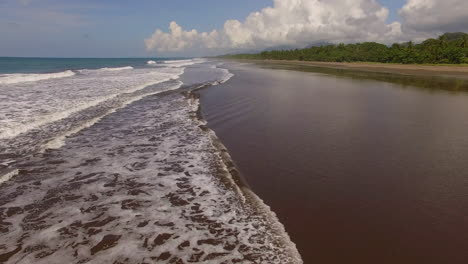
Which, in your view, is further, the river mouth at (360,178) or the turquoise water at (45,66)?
the turquoise water at (45,66)

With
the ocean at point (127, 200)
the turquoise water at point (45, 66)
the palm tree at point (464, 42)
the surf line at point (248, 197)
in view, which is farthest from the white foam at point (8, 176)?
the palm tree at point (464, 42)

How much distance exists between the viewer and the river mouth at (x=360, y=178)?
5.15 metres

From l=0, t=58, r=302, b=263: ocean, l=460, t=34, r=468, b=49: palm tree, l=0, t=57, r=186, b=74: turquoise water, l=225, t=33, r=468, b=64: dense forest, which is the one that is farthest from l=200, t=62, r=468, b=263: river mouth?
l=460, t=34, r=468, b=49: palm tree

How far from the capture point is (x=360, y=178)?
300 inches

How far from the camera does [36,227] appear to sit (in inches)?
221

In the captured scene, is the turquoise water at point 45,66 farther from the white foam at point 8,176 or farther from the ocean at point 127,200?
the white foam at point 8,176

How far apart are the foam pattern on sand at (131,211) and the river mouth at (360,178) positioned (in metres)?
0.87

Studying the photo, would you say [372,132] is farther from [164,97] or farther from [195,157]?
[164,97]

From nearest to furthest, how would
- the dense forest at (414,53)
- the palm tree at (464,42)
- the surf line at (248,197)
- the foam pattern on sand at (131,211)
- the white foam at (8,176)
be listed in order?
the foam pattern on sand at (131,211) → the surf line at (248,197) → the white foam at (8,176) → the dense forest at (414,53) → the palm tree at (464,42)

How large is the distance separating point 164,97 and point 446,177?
18371 millimetres

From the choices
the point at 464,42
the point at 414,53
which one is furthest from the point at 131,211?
the point at 464,42

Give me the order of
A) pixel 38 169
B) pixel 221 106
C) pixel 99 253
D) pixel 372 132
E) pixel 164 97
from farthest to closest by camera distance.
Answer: pixel 164 97, pixel 221 106, pixel 372 132, pixel 38 169, pixel 99 253

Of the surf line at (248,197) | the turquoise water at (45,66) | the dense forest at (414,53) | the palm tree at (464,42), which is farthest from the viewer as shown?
the palm tree at (464,42)

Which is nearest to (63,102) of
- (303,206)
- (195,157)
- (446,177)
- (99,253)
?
(195,157)
